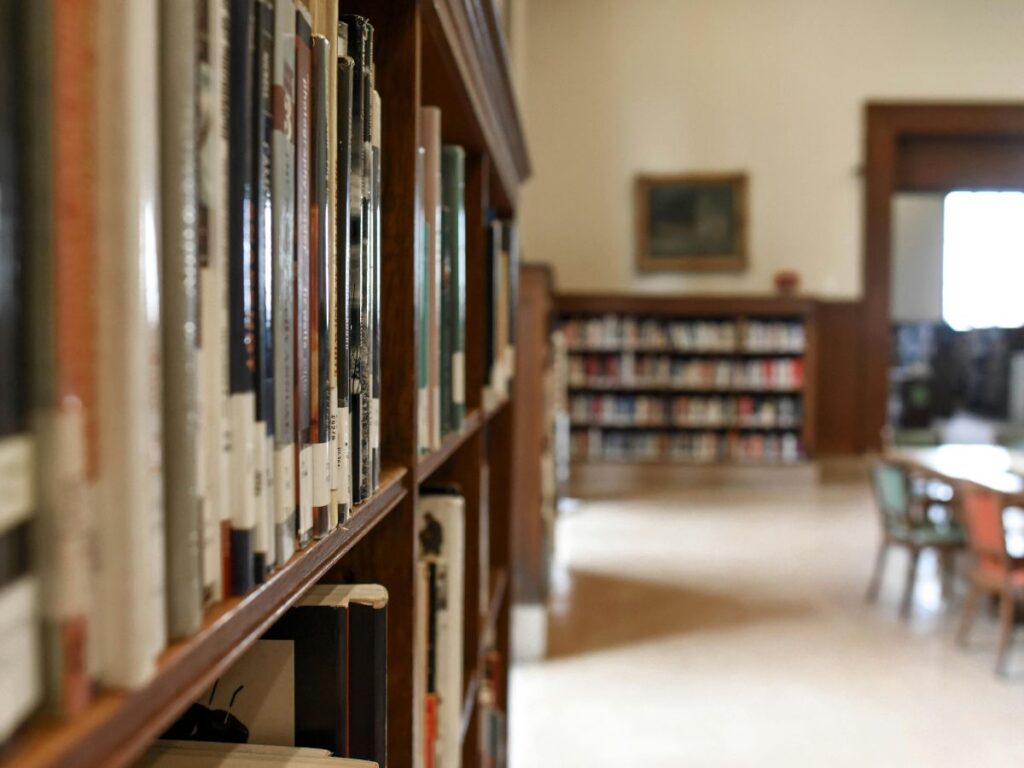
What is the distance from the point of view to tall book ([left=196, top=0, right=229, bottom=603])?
40 cm

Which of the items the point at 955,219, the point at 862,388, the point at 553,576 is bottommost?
the point at 553,576

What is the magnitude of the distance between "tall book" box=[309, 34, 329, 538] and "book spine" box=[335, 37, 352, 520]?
0.04m

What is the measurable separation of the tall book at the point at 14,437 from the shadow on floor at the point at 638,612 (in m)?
3.97

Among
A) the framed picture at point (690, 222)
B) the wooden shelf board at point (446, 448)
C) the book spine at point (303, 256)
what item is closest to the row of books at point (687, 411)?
the framed picture at point (690, 222)

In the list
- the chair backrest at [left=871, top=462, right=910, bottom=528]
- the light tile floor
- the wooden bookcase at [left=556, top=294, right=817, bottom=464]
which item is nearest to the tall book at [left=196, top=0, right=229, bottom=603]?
the light tile floor

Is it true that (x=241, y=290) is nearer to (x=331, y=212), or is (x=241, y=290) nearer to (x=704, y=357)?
(x=331, y=212)

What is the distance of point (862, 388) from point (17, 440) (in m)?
10.1

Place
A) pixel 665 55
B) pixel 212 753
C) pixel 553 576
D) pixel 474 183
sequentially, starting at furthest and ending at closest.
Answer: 1. pixel 665 55
2. pixel 553 576
3. pixel 474 183
4. pixel 212 753

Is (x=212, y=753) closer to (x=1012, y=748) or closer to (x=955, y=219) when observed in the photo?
(x=1012, y=748)

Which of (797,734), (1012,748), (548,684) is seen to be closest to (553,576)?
(548,684)

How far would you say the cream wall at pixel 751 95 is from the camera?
9.41 metres

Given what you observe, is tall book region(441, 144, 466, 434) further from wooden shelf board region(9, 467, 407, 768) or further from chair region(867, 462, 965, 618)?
chair region(867, 462, 965, 618)

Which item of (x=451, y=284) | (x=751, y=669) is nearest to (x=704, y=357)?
(x=751, y=669)

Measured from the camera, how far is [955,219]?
13.1 m
